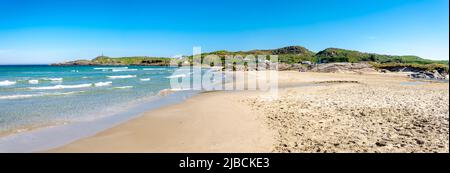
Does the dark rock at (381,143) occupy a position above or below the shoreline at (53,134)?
above

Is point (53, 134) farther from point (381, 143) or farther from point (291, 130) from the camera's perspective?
point (381, 143)

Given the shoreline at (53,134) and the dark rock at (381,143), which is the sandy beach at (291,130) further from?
the shoreline at (53,134)

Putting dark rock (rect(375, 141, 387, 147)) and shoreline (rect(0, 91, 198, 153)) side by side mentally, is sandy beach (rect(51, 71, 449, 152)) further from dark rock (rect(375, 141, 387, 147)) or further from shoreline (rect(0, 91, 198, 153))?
shoreline (rect(0, 91, 198, 153))

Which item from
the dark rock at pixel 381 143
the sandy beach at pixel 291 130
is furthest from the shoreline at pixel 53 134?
the dark rock at pixel 381 143

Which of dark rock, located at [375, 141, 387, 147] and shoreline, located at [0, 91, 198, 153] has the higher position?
dark rock, located at [375, 141, 387, 147]

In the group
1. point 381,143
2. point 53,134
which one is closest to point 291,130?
point 381,143

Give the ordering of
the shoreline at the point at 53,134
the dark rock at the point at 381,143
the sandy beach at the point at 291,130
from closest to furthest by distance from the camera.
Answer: the dark rock at the point at 381,143 < the sandy beach at the point at 291,130 < the shoreline at the point at 53,134

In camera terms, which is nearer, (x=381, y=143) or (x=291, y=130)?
(x=381, y=143)

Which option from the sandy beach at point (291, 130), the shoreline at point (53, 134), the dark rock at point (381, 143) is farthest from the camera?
the shoreline at point (53, 134)

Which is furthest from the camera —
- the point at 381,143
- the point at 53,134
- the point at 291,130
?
the point at 53,134

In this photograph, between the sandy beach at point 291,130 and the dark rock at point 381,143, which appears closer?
the dark rock at point 381,143

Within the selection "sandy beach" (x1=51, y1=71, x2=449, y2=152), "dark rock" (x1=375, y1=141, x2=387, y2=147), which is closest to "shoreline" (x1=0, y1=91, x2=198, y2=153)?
"sandy beach" (x1=51, y1=71, x2=449, y2=152)
